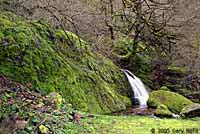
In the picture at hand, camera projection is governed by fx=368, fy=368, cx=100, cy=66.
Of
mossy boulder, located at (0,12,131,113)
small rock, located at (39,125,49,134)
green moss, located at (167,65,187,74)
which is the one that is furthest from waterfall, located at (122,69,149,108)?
small rock, located at (39,125,49,134)

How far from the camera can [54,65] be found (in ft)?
38.9

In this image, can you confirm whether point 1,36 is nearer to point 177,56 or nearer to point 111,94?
point 111,94

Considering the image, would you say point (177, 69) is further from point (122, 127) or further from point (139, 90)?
point (122, 127)

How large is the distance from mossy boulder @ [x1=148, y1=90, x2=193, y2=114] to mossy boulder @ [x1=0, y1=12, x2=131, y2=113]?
1.17 m

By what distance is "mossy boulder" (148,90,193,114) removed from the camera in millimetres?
14133

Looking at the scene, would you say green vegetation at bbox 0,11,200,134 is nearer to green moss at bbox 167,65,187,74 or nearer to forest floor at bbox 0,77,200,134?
forest floor at bbox 0,77,200,134

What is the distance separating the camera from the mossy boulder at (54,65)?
10.8m

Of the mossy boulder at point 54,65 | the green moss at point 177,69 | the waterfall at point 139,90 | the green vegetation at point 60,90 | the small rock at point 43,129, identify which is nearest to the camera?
the small rock at point 43,129

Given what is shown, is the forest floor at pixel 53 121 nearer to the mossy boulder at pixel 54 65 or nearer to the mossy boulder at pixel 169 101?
the mossy boulder at pixel 54 65

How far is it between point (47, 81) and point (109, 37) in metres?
8.04

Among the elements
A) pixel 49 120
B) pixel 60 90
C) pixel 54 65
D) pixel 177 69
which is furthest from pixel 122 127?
pixel 177 69

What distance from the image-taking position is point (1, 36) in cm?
1064

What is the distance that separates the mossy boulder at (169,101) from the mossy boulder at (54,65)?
45.9 inches

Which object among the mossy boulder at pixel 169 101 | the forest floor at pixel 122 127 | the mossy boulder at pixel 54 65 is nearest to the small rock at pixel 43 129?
the forest floor at pixel 122 127
